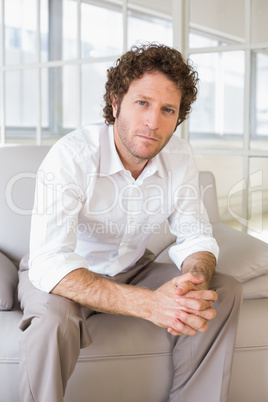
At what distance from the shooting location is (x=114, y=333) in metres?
1.59

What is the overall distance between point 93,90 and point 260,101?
1.05 m

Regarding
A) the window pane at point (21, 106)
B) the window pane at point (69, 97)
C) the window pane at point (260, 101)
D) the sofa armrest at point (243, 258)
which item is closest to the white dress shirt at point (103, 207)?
the sofa armrest at point (243, 258)

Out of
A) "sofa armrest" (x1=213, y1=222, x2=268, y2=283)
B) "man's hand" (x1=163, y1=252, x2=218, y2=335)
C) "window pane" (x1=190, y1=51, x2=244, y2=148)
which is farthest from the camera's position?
"window pane" (x1=190, y1=51, x2=244, y2=148)

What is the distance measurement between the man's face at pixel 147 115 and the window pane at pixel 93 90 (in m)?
1.34

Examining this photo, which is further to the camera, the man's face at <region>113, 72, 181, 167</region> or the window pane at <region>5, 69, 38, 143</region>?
the window pane at <region>5, 69, 38, 143</region>

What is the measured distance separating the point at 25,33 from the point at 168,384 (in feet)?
8.81

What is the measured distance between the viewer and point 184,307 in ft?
4.87

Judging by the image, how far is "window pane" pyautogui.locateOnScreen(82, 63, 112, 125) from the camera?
10.0 feet

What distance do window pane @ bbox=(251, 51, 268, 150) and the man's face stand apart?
87cm

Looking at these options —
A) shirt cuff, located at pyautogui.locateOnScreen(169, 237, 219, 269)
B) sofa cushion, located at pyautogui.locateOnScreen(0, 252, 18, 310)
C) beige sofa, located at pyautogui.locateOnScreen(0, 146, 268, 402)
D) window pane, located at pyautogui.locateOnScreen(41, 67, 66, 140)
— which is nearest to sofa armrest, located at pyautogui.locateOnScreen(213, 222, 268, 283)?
beige sofa, located at pyautogui.locateOnScreen(0, 146, 268, 402)

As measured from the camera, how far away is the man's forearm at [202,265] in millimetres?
1618

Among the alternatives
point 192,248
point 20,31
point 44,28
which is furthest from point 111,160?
point 20,31

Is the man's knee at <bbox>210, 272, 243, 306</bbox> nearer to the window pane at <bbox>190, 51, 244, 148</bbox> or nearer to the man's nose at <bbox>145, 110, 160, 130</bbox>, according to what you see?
the man's nose at <bbox>145, 110, 160, 130</bbox>

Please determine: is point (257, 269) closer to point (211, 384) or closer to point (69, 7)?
point (211, 384)
